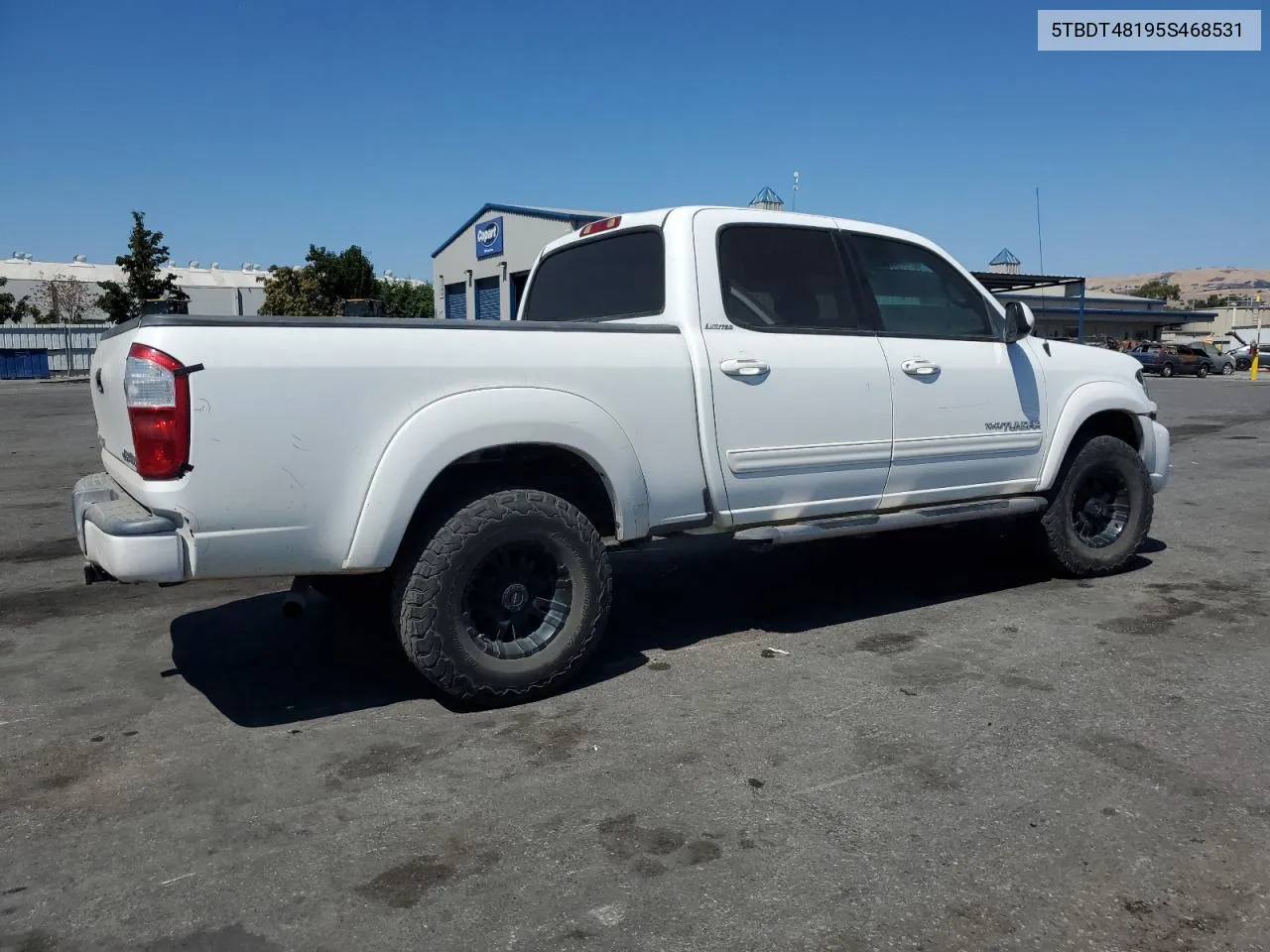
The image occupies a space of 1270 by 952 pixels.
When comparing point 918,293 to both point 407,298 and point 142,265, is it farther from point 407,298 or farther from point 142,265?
point 407,298

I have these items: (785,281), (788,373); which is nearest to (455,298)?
(785,281)

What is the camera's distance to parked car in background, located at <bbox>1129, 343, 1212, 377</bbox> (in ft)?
143

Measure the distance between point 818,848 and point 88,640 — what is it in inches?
153

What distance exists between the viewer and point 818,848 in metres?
2.91

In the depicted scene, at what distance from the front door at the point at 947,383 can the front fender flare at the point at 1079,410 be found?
93mm

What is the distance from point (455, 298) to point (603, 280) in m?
41.5

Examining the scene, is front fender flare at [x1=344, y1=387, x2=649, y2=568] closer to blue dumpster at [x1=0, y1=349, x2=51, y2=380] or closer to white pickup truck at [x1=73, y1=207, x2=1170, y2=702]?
white pickup truck at [x1=73, y1=207, x2=1170, y2=702]

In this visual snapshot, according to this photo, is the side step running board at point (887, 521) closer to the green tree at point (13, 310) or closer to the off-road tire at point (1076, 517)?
the off-road tire at point (1076, 517)

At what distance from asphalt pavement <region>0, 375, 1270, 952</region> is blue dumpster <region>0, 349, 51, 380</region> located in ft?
137

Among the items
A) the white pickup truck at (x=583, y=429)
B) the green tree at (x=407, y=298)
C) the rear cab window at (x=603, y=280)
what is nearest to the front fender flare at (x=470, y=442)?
the white pickup truck at (x=583, y=429)

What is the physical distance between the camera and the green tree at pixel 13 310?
198ft

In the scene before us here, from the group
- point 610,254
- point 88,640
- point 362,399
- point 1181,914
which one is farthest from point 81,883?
point 610,254

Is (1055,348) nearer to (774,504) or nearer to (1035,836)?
A: (774,504)

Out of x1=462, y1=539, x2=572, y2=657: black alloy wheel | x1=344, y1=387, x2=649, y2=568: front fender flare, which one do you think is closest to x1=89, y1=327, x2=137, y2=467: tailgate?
x1=344, y1=387, x2=649, y2=568: front fender flare
